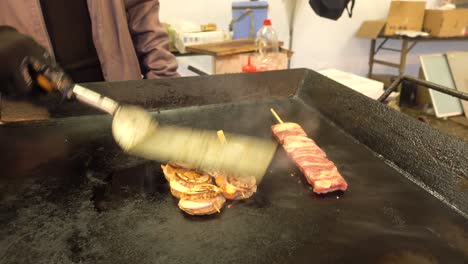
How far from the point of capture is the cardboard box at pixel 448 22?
15.8ft

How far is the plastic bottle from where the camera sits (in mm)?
3381

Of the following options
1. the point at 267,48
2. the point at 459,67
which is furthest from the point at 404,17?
the point at 267,48

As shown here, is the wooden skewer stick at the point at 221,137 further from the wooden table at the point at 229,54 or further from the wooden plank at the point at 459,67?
the wooden plank at the point at 459,67

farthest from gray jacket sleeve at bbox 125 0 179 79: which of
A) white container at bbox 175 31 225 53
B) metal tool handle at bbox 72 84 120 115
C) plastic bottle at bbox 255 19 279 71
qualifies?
white container at bbox 175 31 225 53

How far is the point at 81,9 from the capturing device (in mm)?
2184

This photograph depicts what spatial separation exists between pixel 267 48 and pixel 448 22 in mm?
2988

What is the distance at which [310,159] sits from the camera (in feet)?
5.00

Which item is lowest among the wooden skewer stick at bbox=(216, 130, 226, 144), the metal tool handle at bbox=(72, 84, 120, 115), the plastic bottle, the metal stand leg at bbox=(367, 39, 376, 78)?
the metal stand leg at bbox=(367, 39, 376, 78)

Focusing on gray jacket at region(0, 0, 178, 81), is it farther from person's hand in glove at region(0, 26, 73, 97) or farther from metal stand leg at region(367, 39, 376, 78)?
metal stand leg at region(367, 39, 376, 78)

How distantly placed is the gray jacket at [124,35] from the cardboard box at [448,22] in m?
4.24

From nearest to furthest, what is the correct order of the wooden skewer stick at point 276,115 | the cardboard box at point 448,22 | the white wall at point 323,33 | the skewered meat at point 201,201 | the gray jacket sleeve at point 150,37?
the skewered meat at point 201,201
the wooden skewer stick at point 276,115
the gray jacket sleeve at point 150,37
the cardboard box at point 448,22
the white wall at point 323,33

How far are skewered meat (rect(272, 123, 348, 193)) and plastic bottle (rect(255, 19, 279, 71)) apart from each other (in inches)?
64.4

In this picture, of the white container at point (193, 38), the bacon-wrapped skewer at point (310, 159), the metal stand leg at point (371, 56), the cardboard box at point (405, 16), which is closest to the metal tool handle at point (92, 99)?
the bacon-wrapped skewer at point (310, 159)

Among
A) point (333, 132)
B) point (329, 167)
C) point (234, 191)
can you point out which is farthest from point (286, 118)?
point (234, 191)
